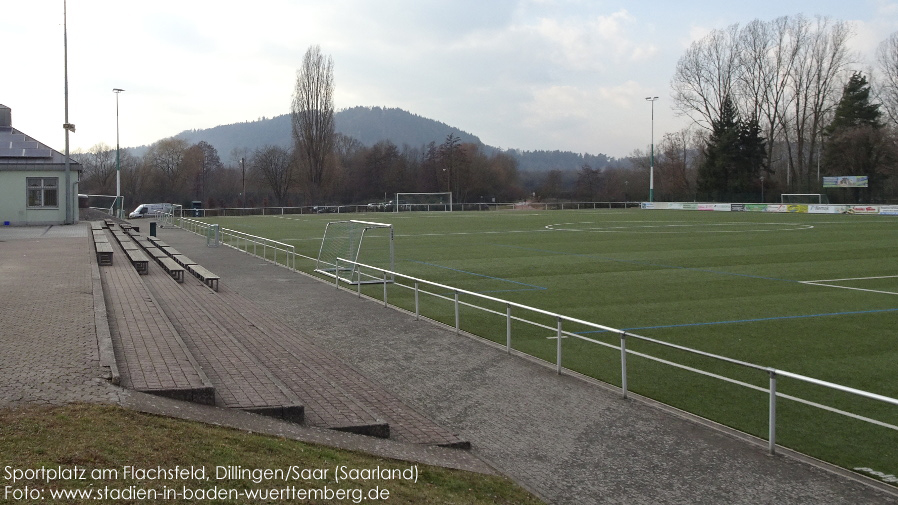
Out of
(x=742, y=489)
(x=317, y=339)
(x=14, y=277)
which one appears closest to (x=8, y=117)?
(x=14, y=277)

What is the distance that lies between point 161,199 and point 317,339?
93.9m

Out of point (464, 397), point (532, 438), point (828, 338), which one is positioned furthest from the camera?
point (828, 338)

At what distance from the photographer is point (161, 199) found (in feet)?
325

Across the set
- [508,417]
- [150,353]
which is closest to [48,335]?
[150,353]

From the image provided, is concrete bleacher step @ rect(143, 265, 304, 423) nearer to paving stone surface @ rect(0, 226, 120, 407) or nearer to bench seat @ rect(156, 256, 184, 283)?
paving stone surface @ rect(0, 226, 120, 407)

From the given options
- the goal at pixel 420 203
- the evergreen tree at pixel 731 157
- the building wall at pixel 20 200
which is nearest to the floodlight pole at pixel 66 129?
the building wall at pixel 20 200

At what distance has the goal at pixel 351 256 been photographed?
19.3 meters

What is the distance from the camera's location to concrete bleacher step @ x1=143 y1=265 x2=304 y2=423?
7430 millimetres

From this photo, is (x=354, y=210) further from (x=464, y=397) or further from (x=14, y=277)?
(x=464, y=397)

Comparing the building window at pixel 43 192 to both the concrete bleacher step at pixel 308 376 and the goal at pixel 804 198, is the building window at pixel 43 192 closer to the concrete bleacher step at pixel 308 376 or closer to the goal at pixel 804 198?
the concrete bleacher step at pixel 308 376

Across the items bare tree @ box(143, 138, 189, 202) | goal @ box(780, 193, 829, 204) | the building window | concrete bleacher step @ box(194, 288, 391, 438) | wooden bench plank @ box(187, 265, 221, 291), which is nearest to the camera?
concrete bleacher step @ box(194, 288, 391, 438)

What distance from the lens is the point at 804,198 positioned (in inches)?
3054

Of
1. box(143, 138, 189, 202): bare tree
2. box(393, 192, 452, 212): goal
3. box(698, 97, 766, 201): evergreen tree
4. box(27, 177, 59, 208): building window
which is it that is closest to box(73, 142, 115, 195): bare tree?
box(143, 138, 189, 202): bare tree

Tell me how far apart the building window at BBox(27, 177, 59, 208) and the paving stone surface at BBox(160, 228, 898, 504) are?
106ft
